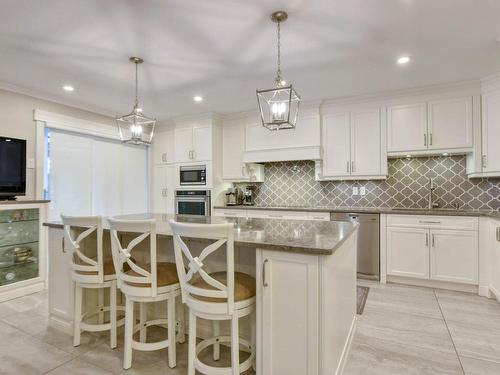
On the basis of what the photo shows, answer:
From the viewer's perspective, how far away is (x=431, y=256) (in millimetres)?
3463

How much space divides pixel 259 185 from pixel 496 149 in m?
3.17

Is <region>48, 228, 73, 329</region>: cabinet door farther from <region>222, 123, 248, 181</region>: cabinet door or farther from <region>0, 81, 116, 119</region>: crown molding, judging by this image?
<region>222, 123, 248, 181</region>: cabinet door

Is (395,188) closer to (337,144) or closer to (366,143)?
(366,143)

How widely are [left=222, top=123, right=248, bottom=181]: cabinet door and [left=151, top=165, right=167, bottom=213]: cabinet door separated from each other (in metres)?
1.23

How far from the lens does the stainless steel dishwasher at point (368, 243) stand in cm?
370

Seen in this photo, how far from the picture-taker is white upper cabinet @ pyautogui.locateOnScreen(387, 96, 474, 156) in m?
3.50

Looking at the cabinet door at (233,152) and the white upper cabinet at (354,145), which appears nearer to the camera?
the white upper cabinet at (354,145)

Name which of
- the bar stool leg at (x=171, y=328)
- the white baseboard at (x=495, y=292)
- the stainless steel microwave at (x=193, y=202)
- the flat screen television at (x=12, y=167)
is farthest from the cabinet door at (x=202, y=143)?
the white baseboard at (x=495, y=292)

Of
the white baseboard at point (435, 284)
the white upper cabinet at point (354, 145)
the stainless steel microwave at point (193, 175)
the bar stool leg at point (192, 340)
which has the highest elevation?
the white upper cabinet at point (354, 145)

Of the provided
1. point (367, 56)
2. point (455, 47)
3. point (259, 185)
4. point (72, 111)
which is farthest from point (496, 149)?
point (72, 111)

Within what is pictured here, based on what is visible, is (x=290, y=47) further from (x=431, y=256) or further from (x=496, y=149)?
(x=431, y=256)

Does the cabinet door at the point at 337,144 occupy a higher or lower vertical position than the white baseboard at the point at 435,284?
higher

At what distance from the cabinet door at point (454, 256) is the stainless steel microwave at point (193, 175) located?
3.34 metres

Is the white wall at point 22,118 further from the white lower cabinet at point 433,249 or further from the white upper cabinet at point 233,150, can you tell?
the white lower cabinet at point 433,249
